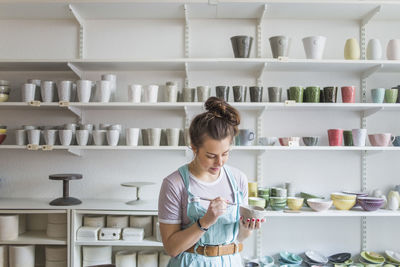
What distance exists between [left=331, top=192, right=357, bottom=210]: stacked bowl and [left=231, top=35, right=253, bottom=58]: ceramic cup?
1.10 metres

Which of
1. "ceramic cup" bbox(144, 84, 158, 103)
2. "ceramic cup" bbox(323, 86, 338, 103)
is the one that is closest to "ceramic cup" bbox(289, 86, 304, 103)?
"ceramic cup" bbox(323, 86, 338, 103)

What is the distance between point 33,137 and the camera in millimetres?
2469

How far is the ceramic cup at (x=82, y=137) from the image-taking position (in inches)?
96.3

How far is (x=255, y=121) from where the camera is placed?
271cm

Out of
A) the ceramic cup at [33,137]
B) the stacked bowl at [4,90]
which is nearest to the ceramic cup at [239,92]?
the ceramic cup at [33,137]

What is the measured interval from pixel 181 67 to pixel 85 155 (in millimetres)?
948

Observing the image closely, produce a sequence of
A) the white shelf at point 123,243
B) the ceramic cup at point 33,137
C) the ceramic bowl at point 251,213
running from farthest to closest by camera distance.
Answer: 1. the ceramic cup at point 33,137
2. the white shelf at point 123,243
3. the ceramic bowl at point 251,213

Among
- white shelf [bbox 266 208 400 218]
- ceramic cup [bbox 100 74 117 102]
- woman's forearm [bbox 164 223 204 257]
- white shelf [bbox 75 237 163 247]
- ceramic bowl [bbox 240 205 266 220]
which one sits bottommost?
white shelf [bbox 75 237 163 247]

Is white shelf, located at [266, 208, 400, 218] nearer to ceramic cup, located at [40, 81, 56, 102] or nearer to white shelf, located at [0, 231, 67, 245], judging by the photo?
white shelf, located at [0, 231, 67, 245]

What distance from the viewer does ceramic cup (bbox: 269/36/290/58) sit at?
7.86 ft

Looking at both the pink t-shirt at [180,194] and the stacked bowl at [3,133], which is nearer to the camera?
the pink t-shirt at [180,194]

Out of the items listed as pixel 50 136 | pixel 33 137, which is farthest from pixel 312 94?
pixel 33 137

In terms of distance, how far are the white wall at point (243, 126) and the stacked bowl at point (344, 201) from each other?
243 millimetres

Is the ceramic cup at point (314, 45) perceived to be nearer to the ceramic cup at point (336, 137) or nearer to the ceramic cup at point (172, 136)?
the ceramic cup at point (336, 137)
